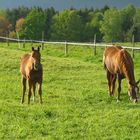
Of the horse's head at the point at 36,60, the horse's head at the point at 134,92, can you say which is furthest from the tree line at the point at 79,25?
the horse's head at the point at 134,92

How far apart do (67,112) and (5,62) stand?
44.9 ft

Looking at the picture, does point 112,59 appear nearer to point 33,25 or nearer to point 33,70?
point 33,70

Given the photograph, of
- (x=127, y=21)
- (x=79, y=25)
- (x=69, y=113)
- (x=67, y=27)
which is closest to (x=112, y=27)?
(x=127, y=21)

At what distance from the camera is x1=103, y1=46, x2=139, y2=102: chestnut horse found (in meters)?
13.0

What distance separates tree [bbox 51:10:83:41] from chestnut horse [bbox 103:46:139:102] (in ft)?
281

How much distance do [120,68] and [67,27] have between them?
3543 inches

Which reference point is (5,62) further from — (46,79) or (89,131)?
(89,131)

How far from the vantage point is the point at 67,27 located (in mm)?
103375

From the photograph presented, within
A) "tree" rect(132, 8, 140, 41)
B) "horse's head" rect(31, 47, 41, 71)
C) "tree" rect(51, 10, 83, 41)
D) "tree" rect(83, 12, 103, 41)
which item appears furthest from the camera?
"tree" rect(83, 12, 103, 41)

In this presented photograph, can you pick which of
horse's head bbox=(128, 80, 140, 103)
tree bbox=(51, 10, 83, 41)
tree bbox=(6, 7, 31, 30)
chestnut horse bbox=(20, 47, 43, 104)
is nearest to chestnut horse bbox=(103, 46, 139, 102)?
horse's head bbox=(128, 80, 140, 103)

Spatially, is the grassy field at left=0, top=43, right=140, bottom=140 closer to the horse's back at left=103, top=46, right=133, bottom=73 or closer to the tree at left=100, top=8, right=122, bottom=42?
the horse's back at left=103, top=46, right=133, bottom=73

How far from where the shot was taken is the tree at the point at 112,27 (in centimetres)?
11050

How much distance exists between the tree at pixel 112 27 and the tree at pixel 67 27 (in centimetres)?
816

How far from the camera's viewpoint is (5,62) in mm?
24469
